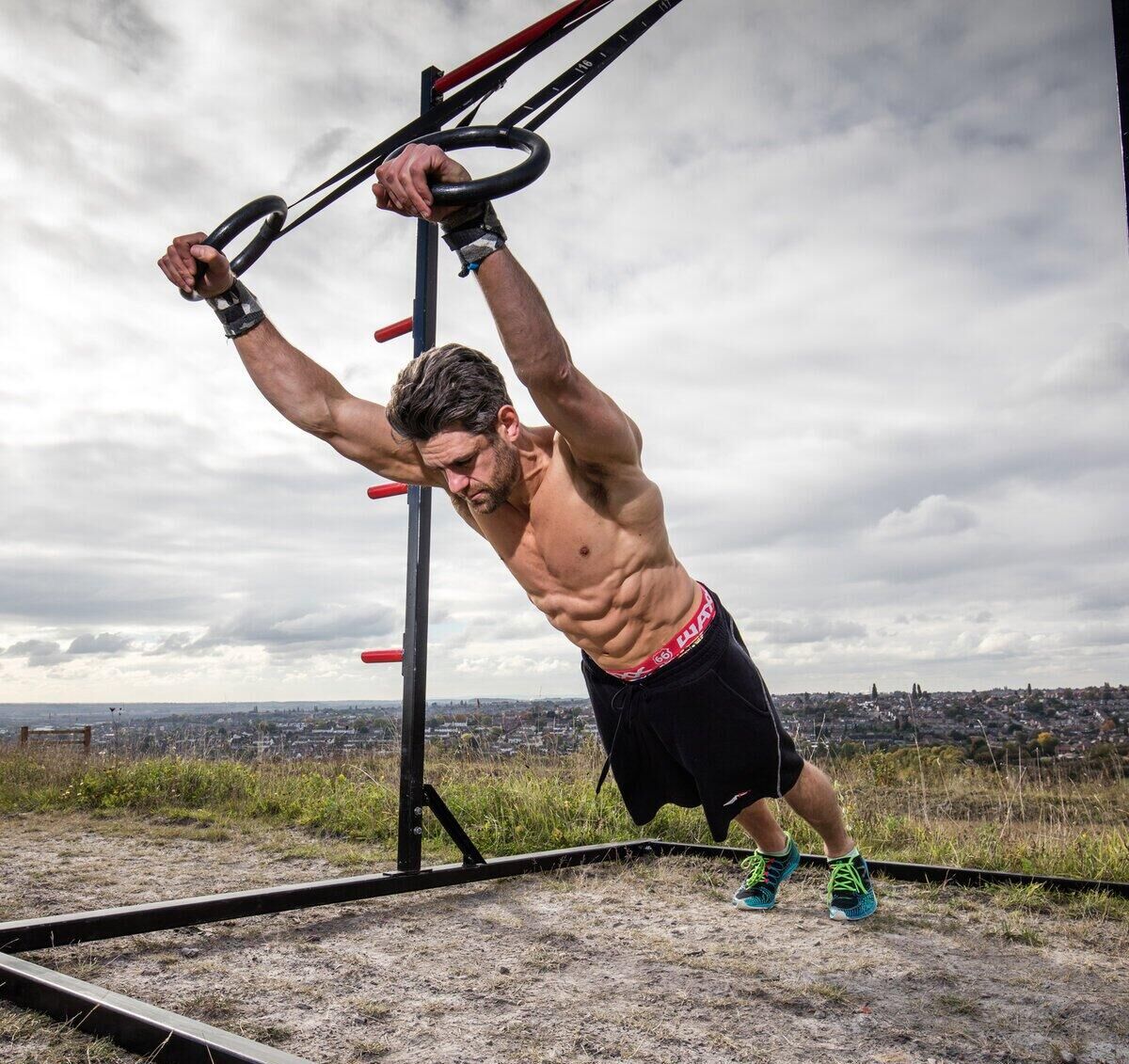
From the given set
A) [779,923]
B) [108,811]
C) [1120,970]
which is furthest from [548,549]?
[108,811]

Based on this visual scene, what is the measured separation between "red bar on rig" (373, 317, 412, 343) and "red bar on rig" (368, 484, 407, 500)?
1.78 ft

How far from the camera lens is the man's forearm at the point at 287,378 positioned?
2.30 m

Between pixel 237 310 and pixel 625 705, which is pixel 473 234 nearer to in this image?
pixel 237 310

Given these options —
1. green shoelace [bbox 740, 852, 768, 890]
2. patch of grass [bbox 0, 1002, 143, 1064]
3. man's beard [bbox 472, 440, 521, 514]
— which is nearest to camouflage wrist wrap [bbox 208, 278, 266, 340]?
man's beard [bbox 472, 440, 521, 514]

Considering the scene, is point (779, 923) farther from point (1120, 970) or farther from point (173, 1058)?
point (173, 1058)

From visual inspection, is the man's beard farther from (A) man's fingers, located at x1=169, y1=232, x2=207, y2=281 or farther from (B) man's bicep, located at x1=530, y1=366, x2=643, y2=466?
(A) man's fingers, located at x1=169, y1=232, x2=207, y2=281

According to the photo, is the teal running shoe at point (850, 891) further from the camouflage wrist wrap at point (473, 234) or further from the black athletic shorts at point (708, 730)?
the camouflage wrist wrap at point (473, 234)

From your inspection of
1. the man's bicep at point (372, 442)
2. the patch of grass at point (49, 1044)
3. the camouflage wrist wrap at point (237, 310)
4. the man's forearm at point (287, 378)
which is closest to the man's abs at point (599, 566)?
the man's bicep at point (372, 442)

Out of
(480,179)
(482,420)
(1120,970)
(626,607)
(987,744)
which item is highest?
(480,179)

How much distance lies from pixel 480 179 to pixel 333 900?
218 centimetres

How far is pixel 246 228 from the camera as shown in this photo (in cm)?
229

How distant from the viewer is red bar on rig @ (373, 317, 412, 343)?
317cm

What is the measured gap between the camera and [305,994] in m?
2.06

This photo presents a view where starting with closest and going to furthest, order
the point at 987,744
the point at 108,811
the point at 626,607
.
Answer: the point at 626,607 < the point at 987,744 < the point at 108,811
